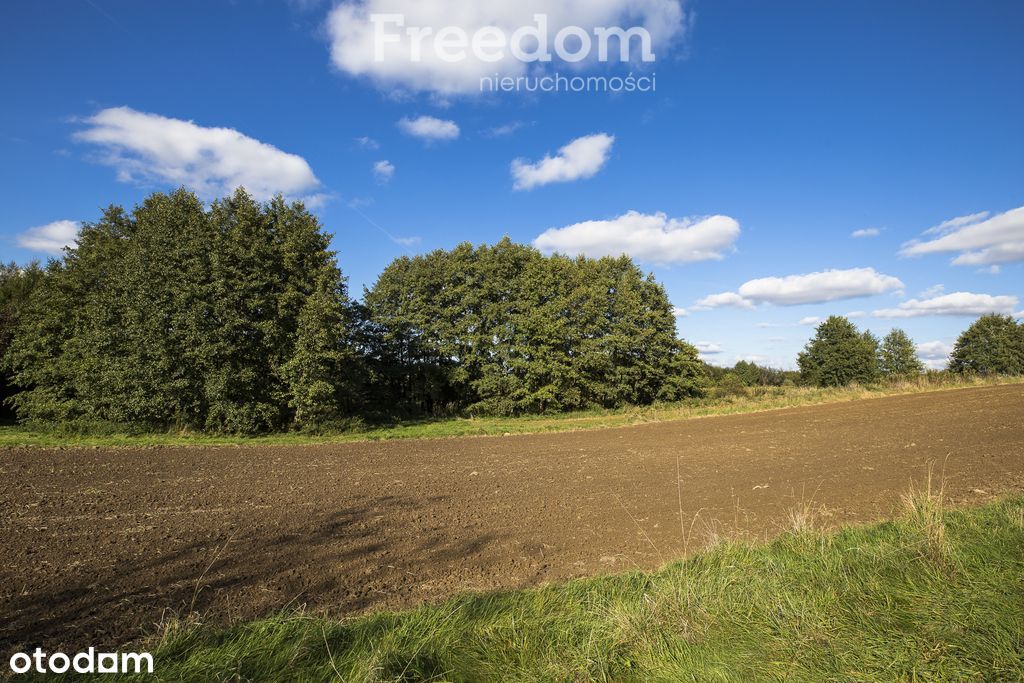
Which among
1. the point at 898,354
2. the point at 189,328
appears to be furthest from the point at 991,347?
the point at 189,328

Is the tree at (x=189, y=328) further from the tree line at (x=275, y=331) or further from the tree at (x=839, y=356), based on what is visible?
the tree at (x=839, y=356)

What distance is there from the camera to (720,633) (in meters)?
3.45

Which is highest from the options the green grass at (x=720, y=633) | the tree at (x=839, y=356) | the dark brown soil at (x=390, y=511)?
the tree at (x=839, y=356)

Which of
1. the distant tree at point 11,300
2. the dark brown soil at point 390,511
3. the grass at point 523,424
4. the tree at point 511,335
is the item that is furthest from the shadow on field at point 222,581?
the distant tree at point 11,300

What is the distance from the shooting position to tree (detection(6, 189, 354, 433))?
938 inches

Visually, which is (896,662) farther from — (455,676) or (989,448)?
(989,448)

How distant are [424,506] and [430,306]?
A: 90.3 feet

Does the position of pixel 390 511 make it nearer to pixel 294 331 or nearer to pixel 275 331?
pixel 275 331

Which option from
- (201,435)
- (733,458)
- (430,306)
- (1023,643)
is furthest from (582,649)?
(430,306)

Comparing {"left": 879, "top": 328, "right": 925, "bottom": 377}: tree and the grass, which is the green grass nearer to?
the grass

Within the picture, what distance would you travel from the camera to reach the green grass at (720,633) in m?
2.85

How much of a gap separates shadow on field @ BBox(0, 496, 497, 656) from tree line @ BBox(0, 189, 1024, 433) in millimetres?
16679

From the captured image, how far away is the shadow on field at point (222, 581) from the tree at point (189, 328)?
16798 millimetres

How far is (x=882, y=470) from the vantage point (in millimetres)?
13141
